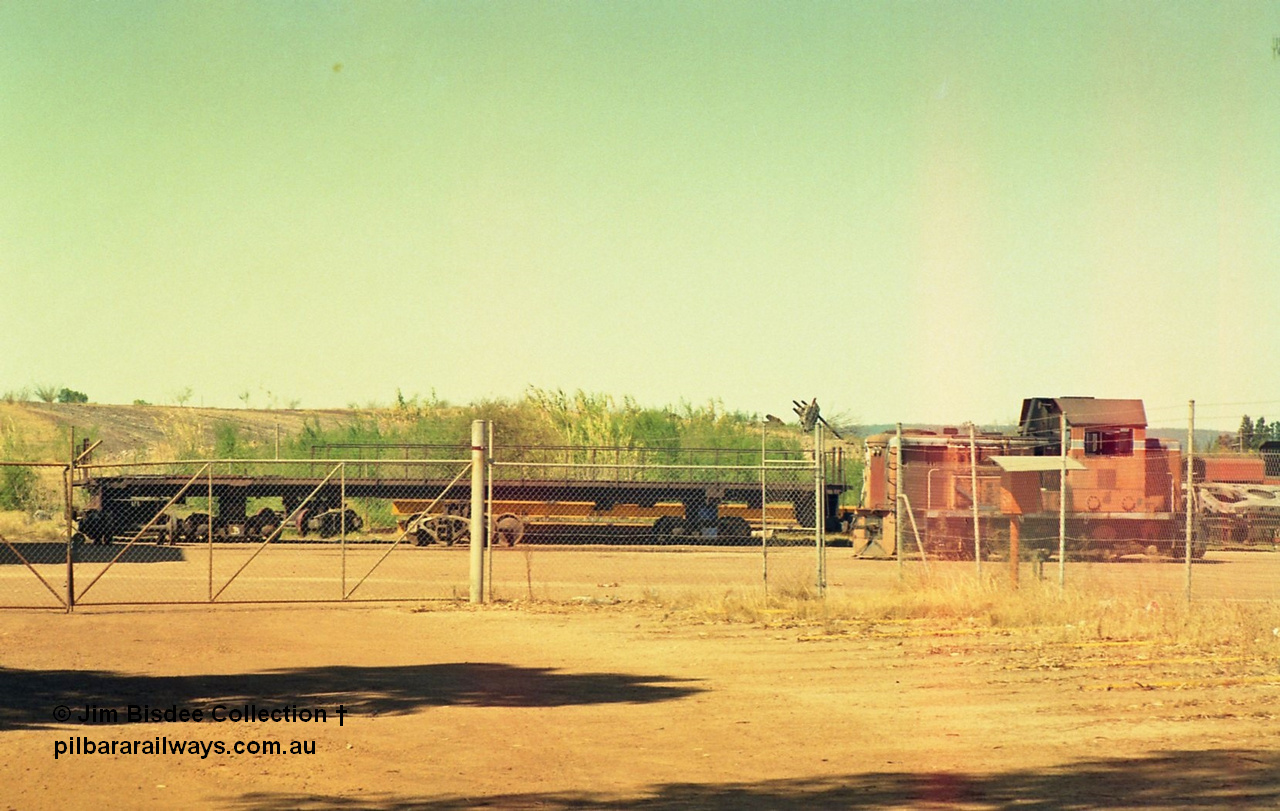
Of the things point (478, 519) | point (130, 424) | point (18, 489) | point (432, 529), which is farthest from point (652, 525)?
point (130, 424)

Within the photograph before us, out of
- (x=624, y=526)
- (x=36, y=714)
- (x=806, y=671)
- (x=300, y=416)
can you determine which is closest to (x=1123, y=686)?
(x=806, y=671)

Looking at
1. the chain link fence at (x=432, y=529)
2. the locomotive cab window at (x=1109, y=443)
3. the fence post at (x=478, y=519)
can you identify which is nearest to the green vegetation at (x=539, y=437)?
the chain link fence at (x=432, y=529)

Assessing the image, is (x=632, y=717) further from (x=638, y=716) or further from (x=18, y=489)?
(x=18, y=489)

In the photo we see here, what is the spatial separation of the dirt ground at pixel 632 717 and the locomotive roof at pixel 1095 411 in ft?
48.3

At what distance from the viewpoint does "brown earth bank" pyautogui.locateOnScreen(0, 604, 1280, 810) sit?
8258 mm

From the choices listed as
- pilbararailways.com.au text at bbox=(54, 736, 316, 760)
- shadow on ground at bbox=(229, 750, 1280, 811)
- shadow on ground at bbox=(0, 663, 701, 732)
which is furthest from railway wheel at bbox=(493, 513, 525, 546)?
shadow on ground at bbox=(229, 750, 1280, 811)

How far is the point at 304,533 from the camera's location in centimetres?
3431

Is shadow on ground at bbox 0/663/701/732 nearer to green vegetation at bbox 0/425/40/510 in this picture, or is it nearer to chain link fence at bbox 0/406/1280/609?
chain link fence at bbox 0/406/1280/609

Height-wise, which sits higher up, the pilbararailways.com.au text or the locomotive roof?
the locomotive roof

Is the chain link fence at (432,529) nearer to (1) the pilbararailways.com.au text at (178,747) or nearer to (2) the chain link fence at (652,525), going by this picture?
(2) the chain link fence at (652,525)

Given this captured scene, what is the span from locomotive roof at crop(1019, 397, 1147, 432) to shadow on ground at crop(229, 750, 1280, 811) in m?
21.1

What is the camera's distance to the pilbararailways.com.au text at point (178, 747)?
9227mm

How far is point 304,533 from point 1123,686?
25.6 m

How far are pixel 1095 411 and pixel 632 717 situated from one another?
21.4 meters
